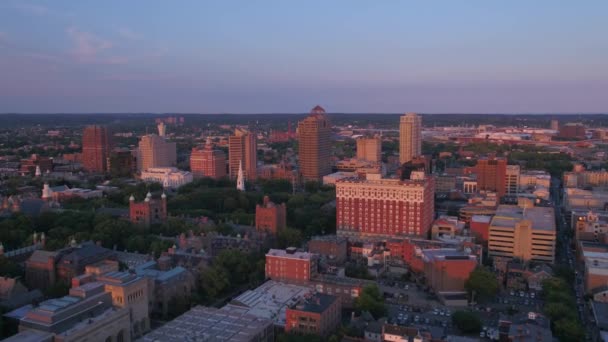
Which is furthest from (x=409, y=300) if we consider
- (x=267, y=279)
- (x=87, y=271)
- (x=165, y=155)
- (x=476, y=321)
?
(x=165, y=155)

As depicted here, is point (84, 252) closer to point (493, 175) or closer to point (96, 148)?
point (493, 175)

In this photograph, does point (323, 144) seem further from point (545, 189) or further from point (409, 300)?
point (409, 300)

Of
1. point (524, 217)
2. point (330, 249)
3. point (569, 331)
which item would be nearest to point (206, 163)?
point (330, 249)

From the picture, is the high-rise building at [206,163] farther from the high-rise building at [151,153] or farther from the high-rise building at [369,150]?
the high-rise building at [369,150]

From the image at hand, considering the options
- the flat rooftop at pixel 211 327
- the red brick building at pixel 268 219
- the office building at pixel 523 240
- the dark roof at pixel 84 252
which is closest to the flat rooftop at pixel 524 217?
the office building at pixel 523 240

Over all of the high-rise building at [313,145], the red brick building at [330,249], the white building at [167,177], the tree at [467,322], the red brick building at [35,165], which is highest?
the high-rise building at [313,145]
